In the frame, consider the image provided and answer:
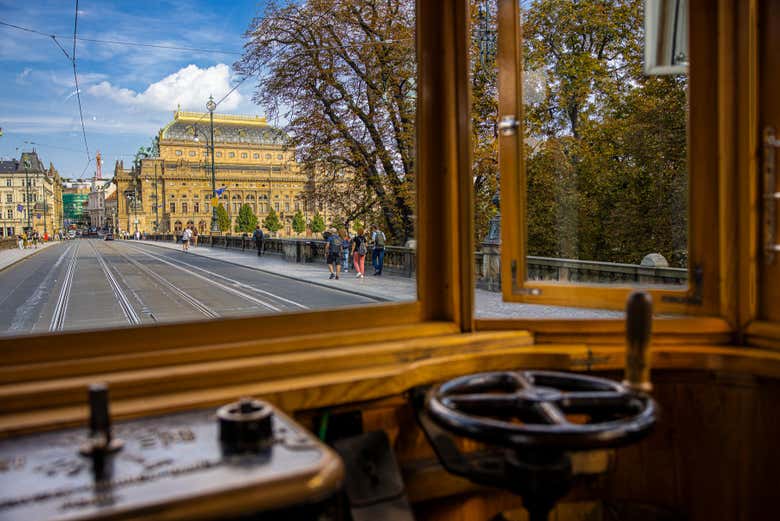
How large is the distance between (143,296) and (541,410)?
40.4ft

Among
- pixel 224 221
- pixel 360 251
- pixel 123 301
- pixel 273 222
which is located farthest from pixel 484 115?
pixel 123 301

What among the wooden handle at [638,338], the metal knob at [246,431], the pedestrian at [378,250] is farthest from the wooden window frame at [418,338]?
the pedestrian at [378,250]

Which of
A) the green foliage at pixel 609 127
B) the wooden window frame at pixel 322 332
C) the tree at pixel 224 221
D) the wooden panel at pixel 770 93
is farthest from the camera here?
the tree at pixel 224 221

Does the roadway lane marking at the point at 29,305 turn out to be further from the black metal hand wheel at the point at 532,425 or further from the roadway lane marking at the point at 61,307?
the black metal hand wheel at the point at 532,425

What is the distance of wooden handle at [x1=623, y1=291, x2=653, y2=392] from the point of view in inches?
57.0

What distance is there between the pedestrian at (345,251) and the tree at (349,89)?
3310 millimetres

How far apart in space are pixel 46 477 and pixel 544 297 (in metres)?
1.76

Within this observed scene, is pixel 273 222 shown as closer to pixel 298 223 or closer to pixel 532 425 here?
pixel 298 223

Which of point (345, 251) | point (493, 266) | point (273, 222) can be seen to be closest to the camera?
point (493, 266)

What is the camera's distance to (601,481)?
227 centimetres

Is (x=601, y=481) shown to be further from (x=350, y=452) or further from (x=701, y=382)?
(x=350, y=452)

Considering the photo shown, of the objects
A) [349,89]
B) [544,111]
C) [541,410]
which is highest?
[349,89]

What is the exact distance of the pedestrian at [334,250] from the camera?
51.0ft

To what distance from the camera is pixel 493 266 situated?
7176 millimetres
